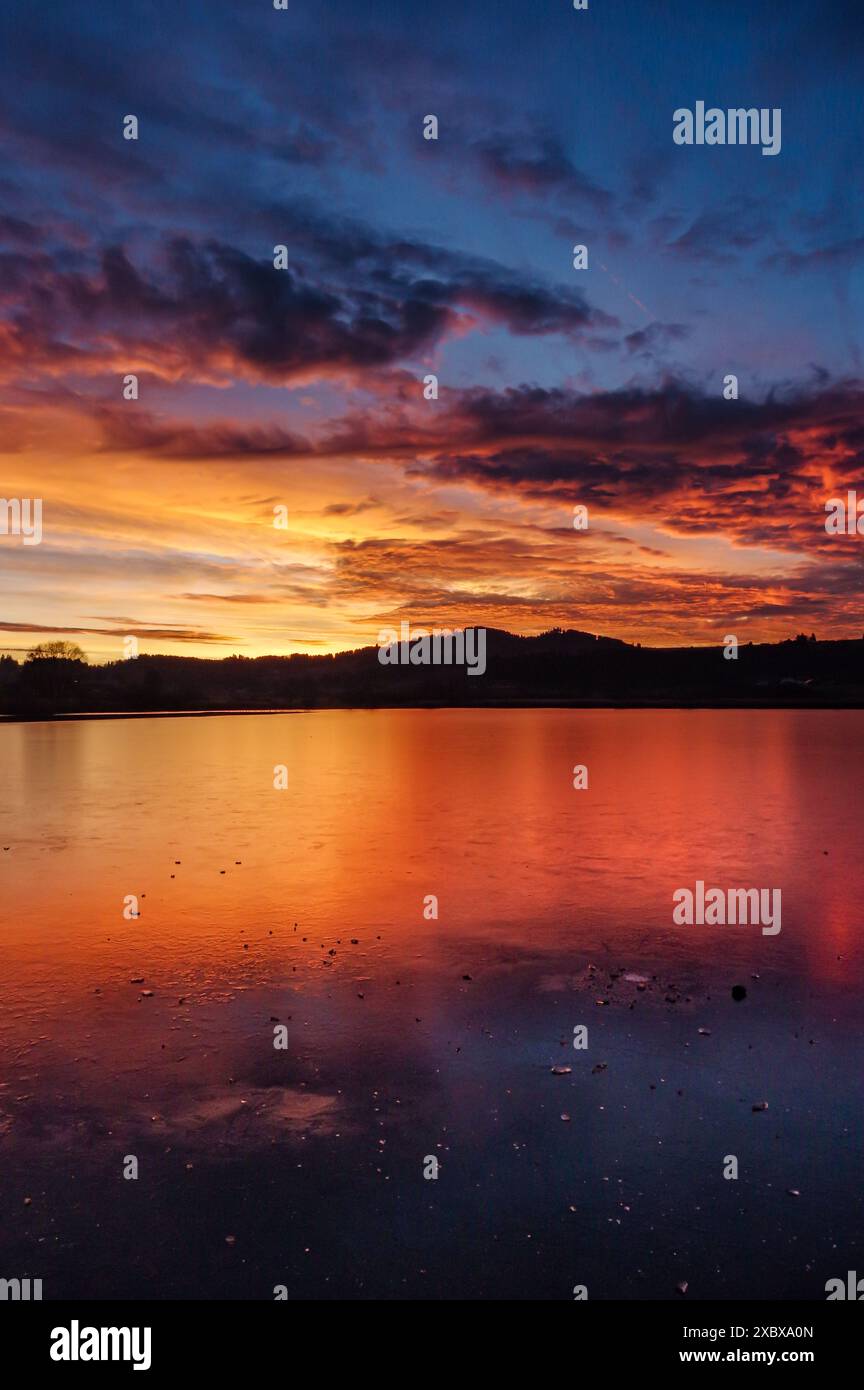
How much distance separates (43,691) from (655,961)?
446 ft

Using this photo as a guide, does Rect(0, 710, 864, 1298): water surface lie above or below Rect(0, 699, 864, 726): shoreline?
below

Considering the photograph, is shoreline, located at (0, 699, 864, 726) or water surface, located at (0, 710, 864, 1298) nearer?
water surface, located at (0, 710, 864, 1298)

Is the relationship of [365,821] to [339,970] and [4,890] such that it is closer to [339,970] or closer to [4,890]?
[4,890]

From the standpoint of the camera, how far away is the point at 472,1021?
28.2ft

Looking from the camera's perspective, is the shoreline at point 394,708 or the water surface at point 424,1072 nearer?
the water surface at point 424,1072

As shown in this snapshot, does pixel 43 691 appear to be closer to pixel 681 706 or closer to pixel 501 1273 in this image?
pixel 681 706

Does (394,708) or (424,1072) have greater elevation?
(394,708)

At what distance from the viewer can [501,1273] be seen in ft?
16.2

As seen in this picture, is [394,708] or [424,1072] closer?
[424,1072]

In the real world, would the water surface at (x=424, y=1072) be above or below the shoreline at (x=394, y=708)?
below

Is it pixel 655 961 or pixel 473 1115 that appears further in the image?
pixel 655 961
